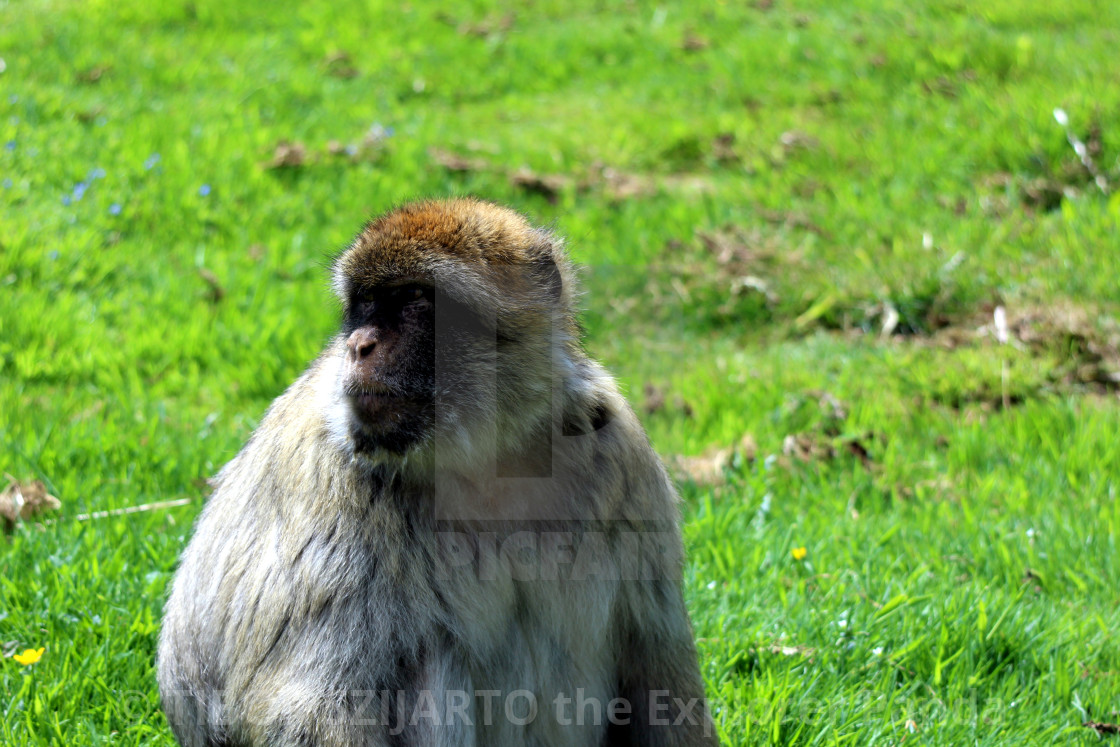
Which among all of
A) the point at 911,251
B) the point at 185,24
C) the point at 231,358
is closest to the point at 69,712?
the point at 231,358

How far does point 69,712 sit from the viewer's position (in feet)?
11.6

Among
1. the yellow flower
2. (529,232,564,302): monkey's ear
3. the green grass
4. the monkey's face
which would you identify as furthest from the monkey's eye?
the yellow flower

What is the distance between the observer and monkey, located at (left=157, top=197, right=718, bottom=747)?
111 inches

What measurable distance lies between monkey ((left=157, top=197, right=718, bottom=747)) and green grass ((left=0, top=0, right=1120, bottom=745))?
651mm

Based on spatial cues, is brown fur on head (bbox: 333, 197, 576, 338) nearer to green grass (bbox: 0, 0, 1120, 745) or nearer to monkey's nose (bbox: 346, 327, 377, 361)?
monkey's nose (bbox: 346, 327, 377, 361)

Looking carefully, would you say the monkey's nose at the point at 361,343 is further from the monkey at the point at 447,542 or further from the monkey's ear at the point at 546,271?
the monkey's ear at the point at 546,271

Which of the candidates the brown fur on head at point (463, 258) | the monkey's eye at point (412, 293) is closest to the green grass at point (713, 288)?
the brown fur on head at point (463, 258)

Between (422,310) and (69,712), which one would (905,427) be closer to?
(422,310)

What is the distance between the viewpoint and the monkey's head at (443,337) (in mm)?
2795

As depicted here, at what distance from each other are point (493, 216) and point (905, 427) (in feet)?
10.6

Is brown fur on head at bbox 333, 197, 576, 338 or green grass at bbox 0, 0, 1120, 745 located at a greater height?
brown fur on head at bbox 333, 197, 576, 338

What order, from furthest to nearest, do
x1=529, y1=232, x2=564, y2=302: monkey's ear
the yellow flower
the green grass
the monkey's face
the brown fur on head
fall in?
the green grass < the yellow flower < x1=529, y1=232, x2=564, y2=302: monkey's ear < the brown fur on head < the monkey's face

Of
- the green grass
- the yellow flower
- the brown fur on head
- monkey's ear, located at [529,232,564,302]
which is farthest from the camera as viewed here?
the green grass

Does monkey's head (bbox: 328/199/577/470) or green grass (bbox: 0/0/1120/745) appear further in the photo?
green grass (bbox: 0/0/1120/745)
